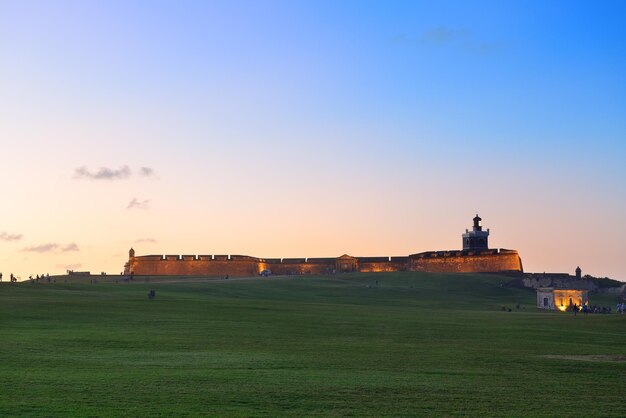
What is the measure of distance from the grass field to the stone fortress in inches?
4064

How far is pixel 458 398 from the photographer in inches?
711

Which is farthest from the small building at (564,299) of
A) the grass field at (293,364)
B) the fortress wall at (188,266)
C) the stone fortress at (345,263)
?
the fortress wall at (188,266)

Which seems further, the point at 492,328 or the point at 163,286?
the point at 163,286

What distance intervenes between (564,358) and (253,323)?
732 inches

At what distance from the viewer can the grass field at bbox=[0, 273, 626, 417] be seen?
16812mm

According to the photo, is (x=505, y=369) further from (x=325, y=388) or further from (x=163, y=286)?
(x=163, y=286)

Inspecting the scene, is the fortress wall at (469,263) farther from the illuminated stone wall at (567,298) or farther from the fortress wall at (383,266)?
the illuminated stone wall at (567,298)

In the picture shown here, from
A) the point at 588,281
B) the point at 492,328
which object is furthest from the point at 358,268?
the point at 492,328

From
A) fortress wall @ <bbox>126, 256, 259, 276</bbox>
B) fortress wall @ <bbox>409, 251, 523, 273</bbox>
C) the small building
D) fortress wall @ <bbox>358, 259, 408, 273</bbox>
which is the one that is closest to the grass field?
the small building

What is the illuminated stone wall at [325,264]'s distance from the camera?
501 feet

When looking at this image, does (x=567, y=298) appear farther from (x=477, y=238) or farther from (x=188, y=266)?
(x=188, y=266)

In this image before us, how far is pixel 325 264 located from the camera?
158250mm

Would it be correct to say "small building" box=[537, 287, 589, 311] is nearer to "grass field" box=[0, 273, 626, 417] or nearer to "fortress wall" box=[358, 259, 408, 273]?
"grass field" box=[0, 273, 626, 417]

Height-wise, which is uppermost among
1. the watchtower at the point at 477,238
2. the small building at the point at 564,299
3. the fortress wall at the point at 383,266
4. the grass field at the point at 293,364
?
the watchtower at the point at 477,238
